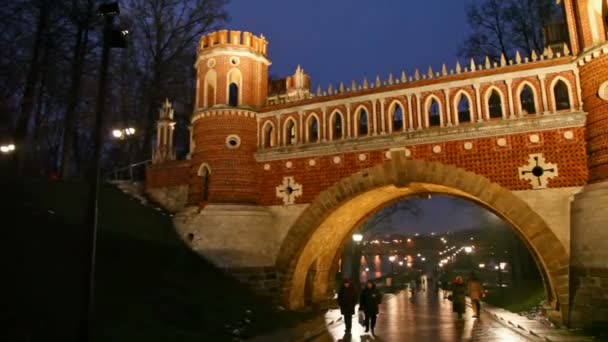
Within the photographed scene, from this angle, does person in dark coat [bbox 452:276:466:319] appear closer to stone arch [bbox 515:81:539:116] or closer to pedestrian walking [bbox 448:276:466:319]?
pedestrian walking [bbox 448:276:466:319]

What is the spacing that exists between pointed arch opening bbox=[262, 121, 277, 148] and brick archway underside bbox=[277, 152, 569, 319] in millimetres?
2972

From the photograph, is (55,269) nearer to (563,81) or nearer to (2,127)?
(563,81)

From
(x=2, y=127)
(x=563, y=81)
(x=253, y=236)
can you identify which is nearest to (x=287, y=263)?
(x=253, y=236)

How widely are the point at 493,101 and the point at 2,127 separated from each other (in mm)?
23390

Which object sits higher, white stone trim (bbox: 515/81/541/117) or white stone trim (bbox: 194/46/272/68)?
white stone trim (bbox: 194/46/272/68)

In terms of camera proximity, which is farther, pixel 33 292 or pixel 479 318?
pixel 479 318

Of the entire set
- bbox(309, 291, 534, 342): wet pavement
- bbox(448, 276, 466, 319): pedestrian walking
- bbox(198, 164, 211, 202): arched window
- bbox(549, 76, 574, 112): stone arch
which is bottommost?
bbox(309, 291, 534, 342): wet pavement

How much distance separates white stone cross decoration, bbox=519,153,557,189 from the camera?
12648 mm

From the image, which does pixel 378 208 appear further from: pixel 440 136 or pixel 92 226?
pixel 92 226

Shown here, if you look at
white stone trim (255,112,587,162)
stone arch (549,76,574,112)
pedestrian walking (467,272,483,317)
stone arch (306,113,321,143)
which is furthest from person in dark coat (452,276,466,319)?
stone arch (306,113,321,143)

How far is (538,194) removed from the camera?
12633mm

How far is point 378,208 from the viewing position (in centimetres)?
1811

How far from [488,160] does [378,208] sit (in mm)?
5558

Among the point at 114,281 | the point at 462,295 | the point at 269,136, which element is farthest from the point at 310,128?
the point at 114,281
